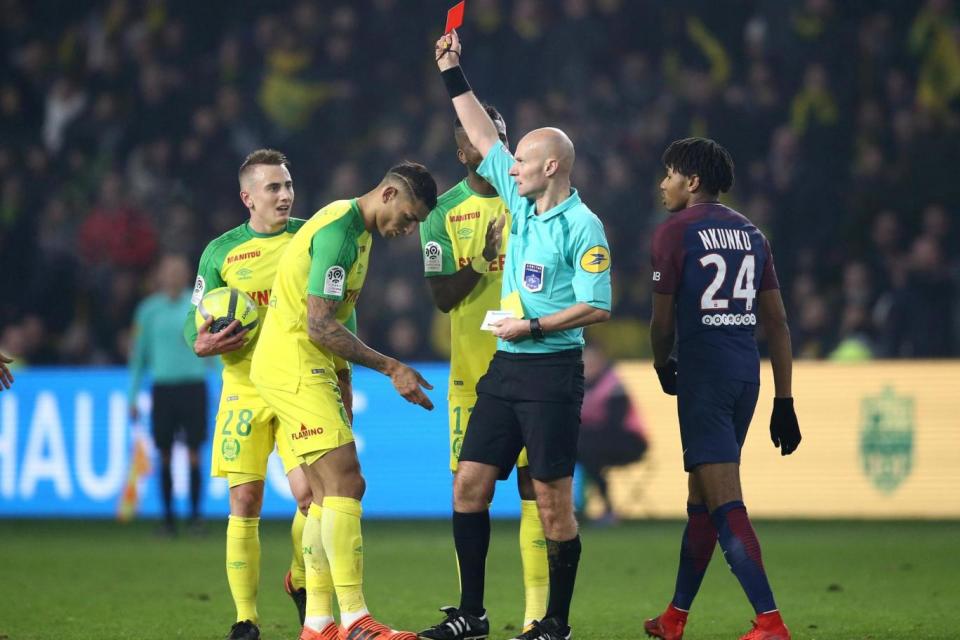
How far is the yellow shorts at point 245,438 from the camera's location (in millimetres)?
7133

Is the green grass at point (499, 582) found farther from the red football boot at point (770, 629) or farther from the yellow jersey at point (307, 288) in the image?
the yellow jersey at point (307, 288)

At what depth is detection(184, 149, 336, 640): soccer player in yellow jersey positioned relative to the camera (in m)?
7.02

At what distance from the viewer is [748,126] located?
16391mm

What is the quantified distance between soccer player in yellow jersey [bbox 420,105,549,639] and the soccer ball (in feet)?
3.11

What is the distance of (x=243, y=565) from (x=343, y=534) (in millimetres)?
862

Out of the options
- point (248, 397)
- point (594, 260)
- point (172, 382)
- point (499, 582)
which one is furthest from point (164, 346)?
point (594, 260)

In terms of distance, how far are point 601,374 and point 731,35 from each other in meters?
5.46

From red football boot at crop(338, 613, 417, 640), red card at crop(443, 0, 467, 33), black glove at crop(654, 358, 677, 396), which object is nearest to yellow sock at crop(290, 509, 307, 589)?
red football boot at crop(338, 613, 417, 640)

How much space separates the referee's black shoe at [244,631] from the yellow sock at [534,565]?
1290mm

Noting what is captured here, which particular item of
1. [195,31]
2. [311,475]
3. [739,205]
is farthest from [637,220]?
[311,475]

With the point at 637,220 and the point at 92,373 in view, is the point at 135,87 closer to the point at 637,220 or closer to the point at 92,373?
the point at 92,373

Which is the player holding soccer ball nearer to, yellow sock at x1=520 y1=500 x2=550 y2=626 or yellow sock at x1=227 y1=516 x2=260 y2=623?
yellow sock at x1=520 y1=500 x2=550 y2=626

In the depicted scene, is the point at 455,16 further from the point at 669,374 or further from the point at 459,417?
the point at 459,417

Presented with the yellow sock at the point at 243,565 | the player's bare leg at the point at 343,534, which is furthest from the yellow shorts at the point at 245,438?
the player's bare leg at the point at 343,534
